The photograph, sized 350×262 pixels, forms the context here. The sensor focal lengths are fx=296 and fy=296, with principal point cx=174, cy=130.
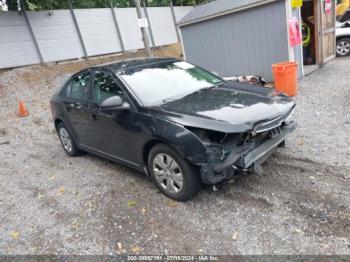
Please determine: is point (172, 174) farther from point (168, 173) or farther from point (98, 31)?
point (98, 31)

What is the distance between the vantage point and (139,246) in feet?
9.64

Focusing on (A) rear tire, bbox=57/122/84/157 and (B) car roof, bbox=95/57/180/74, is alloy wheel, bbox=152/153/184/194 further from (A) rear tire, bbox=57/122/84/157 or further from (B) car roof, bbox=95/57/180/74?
(A) rear tire, bbox=57/122/84/157

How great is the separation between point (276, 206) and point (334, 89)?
208 inches

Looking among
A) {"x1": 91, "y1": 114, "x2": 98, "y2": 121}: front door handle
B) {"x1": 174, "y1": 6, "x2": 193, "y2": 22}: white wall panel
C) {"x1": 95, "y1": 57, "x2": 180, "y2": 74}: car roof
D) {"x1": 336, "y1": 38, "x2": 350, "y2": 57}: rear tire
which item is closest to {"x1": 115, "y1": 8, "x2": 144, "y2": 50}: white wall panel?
{"x1": 174, "y1": 6, "x2": 193, "y2": 22}: white wall panel

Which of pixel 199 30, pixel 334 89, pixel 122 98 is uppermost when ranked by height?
pixel 199 30

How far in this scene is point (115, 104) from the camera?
11.9 ft

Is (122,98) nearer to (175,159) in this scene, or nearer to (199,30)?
Result: (175,159)

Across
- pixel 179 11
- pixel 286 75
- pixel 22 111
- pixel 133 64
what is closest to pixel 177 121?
pixel 133 64

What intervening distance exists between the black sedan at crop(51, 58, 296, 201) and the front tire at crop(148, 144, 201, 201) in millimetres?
11

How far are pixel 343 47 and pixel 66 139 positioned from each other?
1079 cm

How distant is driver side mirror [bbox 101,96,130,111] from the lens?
362 centimetres

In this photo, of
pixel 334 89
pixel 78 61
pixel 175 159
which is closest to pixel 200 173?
pixel 175 159

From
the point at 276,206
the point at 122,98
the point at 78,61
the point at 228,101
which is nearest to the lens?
the point at 276,206

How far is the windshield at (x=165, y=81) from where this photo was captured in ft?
12.3
